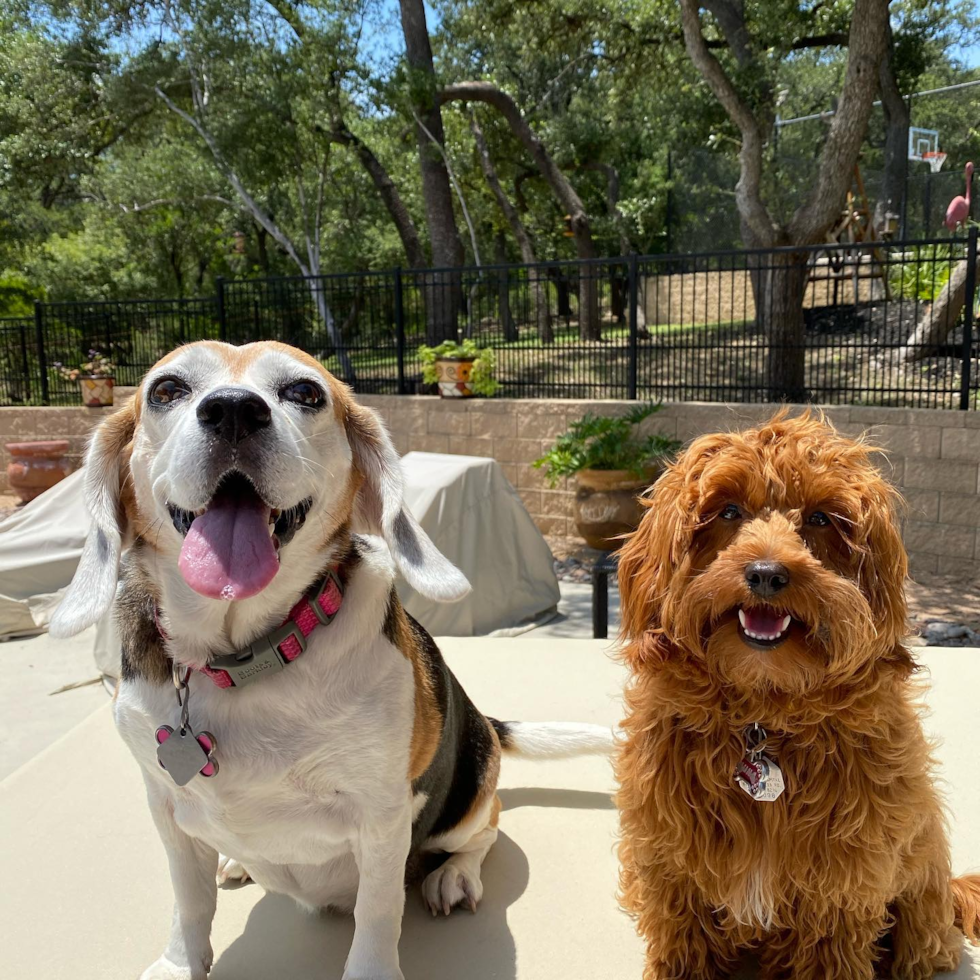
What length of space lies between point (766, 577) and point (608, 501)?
758 centimetres

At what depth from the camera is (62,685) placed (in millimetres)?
5965

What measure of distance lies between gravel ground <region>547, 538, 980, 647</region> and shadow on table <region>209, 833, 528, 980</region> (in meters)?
4.77

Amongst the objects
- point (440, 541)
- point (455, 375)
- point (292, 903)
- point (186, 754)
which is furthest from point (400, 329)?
point (186, 754)

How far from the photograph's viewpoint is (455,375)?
10.7m

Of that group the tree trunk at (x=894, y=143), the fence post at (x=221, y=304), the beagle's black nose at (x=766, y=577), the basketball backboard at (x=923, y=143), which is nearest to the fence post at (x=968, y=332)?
the beagle's black nose at (x=766, y=577)

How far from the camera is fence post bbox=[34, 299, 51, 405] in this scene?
575 inches

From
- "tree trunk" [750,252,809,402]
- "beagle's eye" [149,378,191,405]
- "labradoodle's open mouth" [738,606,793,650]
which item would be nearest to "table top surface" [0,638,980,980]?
"labradoodle's open mouth" [738,606,793,650]

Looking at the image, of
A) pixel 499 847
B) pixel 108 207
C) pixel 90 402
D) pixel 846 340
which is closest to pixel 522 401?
pixel 846 340

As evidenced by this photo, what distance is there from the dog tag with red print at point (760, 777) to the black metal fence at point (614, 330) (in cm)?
722

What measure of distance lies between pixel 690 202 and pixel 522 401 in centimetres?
1687

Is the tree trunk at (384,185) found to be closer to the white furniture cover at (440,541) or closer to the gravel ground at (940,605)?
the gravel ground at (940,605)

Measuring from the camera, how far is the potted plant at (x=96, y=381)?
13.2 metres

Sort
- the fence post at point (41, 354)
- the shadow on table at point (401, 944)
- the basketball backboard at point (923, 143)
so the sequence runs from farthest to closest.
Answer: the basketball backboard at point (923, 143), the fence post at point (41, 354), the shadow on table at point (401, 944)

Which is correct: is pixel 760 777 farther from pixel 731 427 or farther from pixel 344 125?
pixel 344 125
